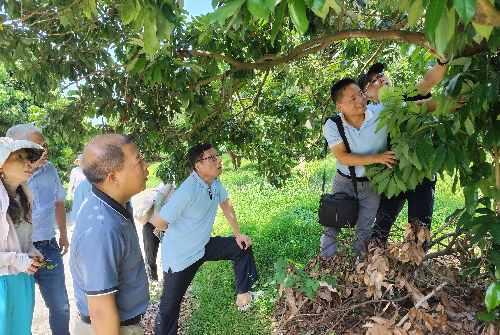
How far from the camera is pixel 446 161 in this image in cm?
171

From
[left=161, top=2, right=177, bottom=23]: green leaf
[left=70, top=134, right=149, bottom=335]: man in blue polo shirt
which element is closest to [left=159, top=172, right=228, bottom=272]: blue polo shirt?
[left=70, top=134, right=149, bottom=335]: man in blue polo shirt

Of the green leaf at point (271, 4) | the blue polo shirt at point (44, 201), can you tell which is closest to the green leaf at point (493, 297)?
the green leaf at point (271, 4)

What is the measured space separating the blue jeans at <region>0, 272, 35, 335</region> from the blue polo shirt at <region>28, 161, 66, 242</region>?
62cm

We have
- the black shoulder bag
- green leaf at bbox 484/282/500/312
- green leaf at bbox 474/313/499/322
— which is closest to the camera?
green leaf at bbox 484/282/500/312

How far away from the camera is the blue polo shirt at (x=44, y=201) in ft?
10.1

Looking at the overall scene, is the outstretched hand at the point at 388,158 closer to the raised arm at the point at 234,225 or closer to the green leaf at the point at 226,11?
the raised arm at the point at 234,225

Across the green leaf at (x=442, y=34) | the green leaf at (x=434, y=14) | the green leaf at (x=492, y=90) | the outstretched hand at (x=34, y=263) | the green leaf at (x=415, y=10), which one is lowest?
the outstretched hand at (x=34, y=263)

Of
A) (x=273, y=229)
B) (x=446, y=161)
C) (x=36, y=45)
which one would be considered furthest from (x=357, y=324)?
(x=273, y=229)

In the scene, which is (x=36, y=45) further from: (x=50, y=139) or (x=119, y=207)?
(x=119, y=207)

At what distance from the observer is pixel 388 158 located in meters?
2.36

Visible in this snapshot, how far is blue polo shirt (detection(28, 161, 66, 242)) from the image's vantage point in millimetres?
3084

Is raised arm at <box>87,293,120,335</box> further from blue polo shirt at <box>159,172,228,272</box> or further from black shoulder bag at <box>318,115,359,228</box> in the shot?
black shoulder bag at <box>318,115,359,228</box>

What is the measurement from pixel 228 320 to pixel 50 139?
2.74 m

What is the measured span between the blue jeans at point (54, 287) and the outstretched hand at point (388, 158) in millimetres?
2675
